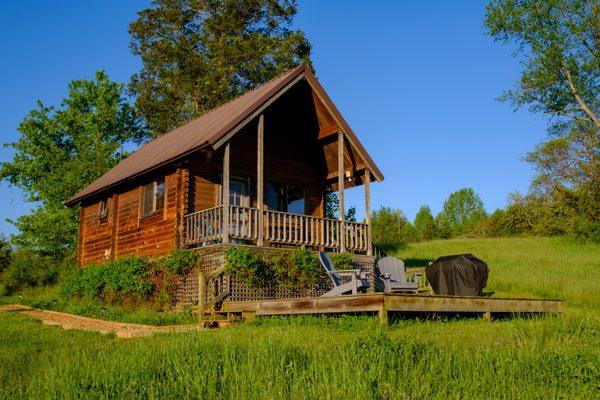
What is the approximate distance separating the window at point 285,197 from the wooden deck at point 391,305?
6231 mm

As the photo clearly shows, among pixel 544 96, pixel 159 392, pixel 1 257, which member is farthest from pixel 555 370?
pixel 1 257

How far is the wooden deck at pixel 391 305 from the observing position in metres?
9.41

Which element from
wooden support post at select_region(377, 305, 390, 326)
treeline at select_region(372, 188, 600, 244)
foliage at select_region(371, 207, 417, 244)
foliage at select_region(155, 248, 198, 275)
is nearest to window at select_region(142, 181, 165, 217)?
foliage at select_region(155, 248, 198, 275)

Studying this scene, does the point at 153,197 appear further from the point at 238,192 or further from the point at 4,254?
the point at 4,254

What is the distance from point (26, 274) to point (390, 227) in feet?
134

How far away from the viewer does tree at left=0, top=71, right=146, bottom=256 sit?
111 feet

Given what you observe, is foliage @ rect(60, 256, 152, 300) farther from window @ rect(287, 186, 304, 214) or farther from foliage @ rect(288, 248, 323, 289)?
window @ rect(287, 186, 304, 214)

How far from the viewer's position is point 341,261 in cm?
1611

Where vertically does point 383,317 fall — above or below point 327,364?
above

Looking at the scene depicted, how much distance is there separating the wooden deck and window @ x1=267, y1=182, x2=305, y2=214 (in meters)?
6.23

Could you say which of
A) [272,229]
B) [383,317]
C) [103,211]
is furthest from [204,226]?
[383,317]

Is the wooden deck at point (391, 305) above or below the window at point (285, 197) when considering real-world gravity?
below

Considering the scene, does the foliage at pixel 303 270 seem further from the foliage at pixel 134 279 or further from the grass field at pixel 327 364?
the grass field at pixel 327 364

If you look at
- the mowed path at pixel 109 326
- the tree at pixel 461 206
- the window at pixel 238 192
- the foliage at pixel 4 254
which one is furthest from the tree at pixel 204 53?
the tree at pixel 461 206
